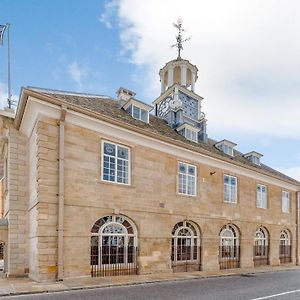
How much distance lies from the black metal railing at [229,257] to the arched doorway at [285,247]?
7.21 m

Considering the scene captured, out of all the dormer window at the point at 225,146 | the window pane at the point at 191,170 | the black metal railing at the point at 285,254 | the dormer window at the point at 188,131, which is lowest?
the black metal railing at the point at 285,254

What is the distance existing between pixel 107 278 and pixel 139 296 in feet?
12.2

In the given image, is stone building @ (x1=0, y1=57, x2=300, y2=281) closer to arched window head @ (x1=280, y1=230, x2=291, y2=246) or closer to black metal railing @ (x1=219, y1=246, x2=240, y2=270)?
black metal railing @ (x1=219, y1=246, x2=240, y2=270)

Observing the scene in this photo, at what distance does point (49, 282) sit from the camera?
12766 millimetres

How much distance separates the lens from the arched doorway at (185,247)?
18.5 metres

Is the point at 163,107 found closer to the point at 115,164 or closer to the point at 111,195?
the point at 115,164

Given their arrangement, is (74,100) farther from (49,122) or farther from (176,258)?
(176,258)

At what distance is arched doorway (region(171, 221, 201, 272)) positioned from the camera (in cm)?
1853

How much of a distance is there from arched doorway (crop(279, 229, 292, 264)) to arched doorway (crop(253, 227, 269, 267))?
2.61 meters

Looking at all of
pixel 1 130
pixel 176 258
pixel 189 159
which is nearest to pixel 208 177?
pixel 189 159

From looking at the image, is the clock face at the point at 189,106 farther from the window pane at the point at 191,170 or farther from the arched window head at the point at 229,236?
the arched window head at the point at 229,236

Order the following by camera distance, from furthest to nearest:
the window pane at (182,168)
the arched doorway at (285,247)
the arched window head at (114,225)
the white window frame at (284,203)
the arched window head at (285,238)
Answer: the white window frame at (284,203)
the arched window head at (285,238)
the arched doorway at (285,247)
the window pane at (182,168)
the arched window head at (114,225)

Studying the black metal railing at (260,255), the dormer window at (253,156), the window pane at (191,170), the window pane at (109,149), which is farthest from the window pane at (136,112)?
the black metal railing at (260,255)

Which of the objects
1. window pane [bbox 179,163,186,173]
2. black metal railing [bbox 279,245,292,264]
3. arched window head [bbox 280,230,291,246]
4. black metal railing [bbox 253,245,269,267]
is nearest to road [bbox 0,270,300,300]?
window pane [bbox 179,163,186,173]
